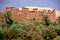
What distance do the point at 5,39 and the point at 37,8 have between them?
5.23 meters

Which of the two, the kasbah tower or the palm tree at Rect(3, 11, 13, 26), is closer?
the palm tree at Rect(3, 11, 13, 26)

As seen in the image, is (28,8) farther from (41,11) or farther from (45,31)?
(45,31)

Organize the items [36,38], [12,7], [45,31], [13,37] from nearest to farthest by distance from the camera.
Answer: [13,37] < [36,38] < [45,31] < [12,7]

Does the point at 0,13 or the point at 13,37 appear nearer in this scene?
the point at 13,37

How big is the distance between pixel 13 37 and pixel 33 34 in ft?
2.89

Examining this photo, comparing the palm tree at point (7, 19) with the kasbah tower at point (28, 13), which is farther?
the kasbah tower at point (28, 13)

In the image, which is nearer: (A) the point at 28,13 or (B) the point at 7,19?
(B) the point at 7,19

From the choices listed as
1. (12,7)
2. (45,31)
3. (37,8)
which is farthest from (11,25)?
(37,8)

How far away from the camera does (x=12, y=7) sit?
40.7 ft

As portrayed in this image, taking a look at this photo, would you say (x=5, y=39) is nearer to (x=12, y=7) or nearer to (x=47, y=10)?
(x=12, y=7)

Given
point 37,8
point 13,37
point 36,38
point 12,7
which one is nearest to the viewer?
point 13,37

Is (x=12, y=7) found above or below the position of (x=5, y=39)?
above

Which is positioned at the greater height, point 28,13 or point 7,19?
point 7,19

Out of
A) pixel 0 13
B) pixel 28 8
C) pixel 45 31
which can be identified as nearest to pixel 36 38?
pixel 45 31
